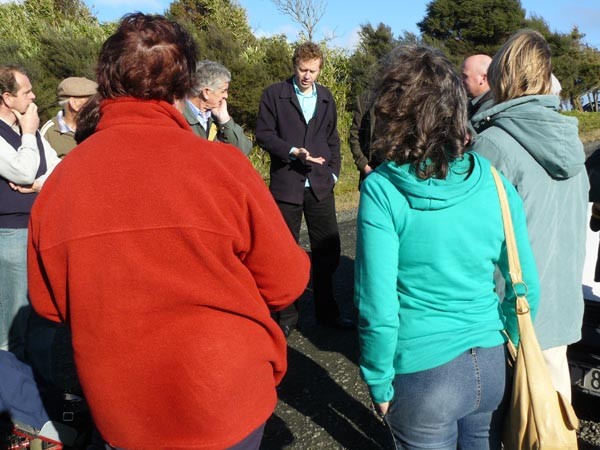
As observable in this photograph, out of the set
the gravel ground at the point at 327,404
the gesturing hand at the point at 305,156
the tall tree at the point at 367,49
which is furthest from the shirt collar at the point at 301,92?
the tall tree at the point at 367,49

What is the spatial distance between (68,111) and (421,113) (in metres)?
3.00

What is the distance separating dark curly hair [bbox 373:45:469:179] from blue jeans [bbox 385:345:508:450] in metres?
0.64

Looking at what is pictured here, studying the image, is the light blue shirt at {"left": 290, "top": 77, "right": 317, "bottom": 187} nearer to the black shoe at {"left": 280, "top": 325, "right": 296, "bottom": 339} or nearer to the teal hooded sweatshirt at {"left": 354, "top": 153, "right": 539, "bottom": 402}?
the black shoe at {"left": 280, "top": 325, "right": 296, "bottom": 339}

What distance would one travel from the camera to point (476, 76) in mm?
4492

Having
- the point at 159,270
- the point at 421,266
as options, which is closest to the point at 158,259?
the point at 159,270

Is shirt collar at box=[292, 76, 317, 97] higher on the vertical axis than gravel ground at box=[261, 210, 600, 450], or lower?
higher

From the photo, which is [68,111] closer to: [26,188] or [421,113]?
[26,188]

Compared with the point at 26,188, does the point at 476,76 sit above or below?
above

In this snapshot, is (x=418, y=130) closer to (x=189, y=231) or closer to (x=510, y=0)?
(x=189, y=231)

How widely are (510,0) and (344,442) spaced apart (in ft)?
90.6

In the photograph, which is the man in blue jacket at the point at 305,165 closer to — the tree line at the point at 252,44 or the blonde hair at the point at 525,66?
the tree line at the point at 252,44

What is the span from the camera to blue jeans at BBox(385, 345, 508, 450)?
6.35 ft

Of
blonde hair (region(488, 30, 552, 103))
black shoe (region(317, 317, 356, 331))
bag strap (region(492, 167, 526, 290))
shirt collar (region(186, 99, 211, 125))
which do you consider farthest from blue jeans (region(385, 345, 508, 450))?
black shoe (region(317, 317, 356, 331))

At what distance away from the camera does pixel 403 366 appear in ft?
6.48
